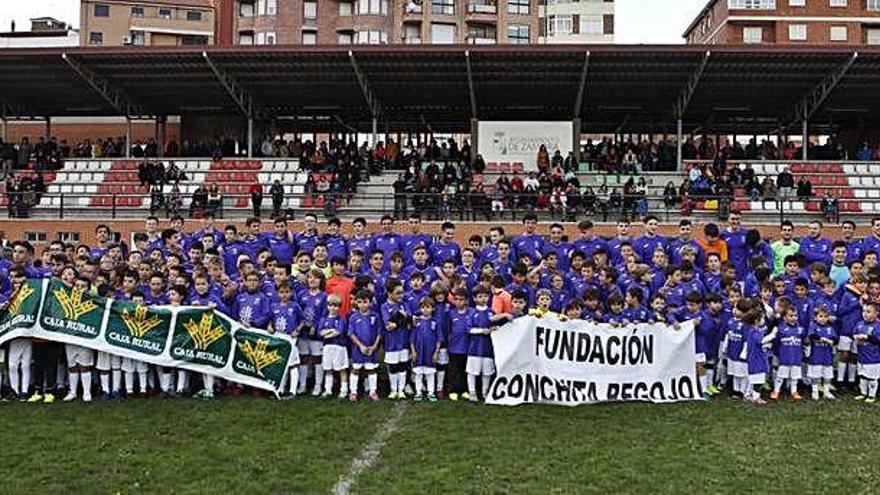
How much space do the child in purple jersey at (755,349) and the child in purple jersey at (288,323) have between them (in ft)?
17.5

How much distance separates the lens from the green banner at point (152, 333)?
983cm

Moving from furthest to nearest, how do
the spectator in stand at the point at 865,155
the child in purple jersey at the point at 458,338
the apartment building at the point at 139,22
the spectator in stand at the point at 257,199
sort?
the apartment building at the point at 139,22
the spectator in stand at the point at 865,155
the spectator in stand at the point at 257,199
the child in purple jersey at the point at 458,338

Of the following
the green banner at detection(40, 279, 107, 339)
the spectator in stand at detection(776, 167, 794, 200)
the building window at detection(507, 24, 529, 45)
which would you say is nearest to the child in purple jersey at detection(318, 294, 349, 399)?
the green banner at detection(40, 279, 107, 339)

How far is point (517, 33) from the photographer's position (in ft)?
219

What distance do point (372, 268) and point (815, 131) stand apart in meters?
33.9

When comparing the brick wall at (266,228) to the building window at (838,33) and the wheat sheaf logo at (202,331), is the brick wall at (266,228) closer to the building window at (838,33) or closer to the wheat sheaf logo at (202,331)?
the wheat sheaf logo at (202,331)

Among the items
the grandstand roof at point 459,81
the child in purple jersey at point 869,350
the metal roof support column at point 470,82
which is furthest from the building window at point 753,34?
the child in purple jersey at point 869,350

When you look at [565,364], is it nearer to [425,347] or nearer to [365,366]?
[425,347]

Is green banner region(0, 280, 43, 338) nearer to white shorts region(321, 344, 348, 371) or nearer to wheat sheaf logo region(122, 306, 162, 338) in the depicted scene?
wheat sheaf logo region(122, 306, 162, 338)

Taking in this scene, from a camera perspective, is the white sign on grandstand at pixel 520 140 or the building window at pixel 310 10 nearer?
the white sign on grandstand at pixel 520 140

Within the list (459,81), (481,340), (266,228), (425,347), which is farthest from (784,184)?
(425,347)

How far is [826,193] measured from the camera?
2770 cm

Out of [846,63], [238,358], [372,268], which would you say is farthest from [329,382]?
[846,63]

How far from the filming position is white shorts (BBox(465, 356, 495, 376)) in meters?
10.1
